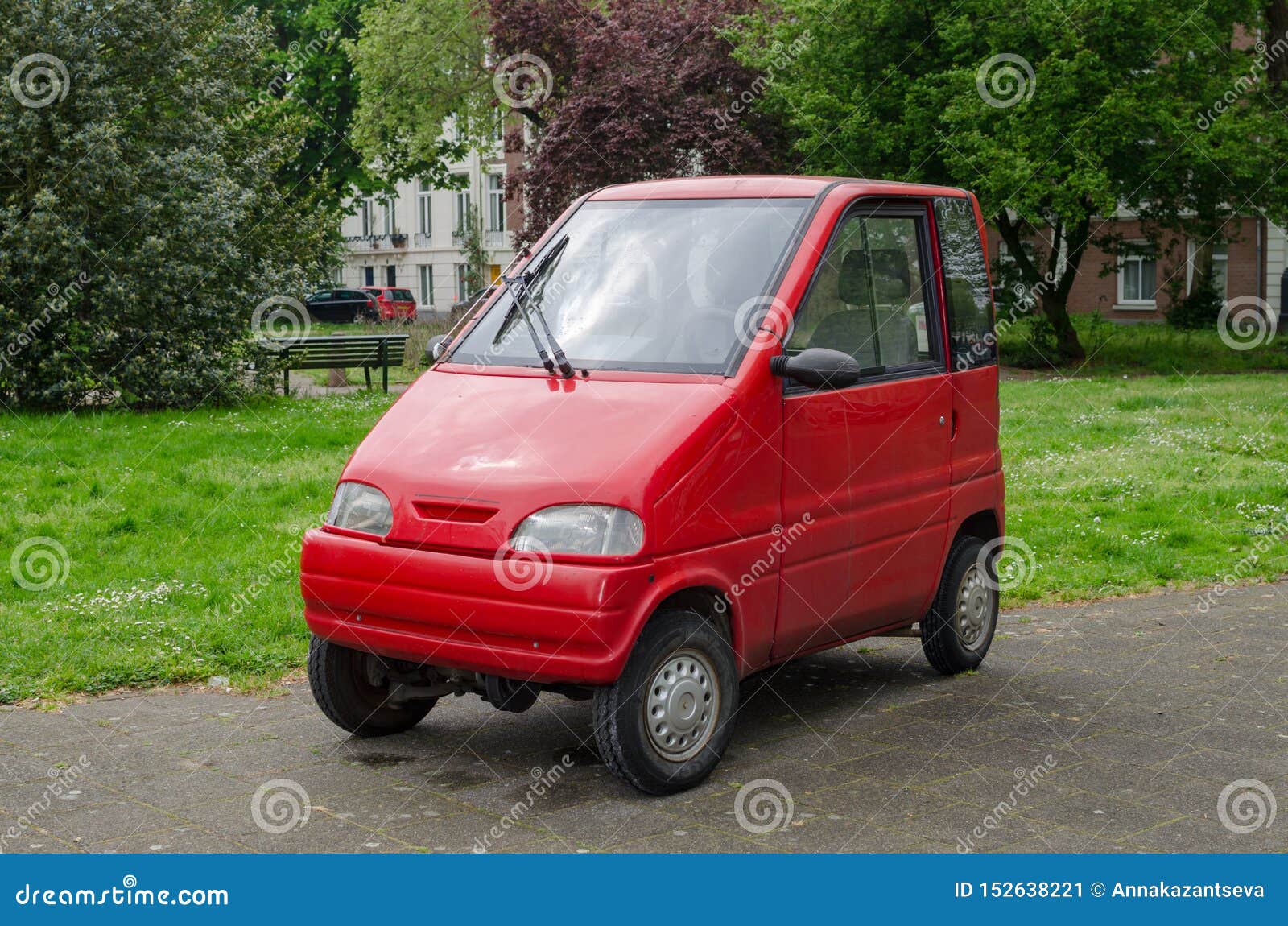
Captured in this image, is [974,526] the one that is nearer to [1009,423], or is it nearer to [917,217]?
[917,217]

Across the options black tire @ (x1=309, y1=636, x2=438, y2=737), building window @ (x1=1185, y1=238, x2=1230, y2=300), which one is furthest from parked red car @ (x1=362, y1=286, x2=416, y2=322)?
black tire @ (x1=309, y1=636, x2=438, y2=737)

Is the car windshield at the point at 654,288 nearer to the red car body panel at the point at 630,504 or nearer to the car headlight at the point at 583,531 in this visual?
the red car body panel at the point at 630,504

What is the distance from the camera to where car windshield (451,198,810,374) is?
572 cm

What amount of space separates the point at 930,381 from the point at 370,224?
7219 centimetres

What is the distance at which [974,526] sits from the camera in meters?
7.27

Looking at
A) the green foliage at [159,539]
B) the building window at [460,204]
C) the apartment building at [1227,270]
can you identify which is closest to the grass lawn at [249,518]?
the green foliage at [159,539]

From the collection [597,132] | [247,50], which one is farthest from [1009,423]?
[597,132]

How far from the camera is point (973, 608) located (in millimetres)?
7172
